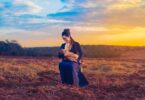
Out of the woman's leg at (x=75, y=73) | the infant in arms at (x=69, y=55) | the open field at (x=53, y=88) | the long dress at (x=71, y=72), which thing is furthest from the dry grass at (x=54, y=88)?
the infant in arms at (x=69, y=55)

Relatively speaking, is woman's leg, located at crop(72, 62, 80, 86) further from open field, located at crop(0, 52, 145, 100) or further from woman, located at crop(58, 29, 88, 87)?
open field, located at crop(0, 52, 145, 100)

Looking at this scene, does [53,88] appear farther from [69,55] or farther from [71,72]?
[69,55]

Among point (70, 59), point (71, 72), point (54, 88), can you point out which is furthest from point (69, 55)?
point (54, 88)

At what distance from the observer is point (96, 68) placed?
91.1ft

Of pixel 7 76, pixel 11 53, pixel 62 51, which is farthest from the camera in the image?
pixel 11 53

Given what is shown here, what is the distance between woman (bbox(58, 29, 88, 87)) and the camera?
17859 mm

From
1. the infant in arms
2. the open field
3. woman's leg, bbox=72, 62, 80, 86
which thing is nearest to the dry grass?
the open field

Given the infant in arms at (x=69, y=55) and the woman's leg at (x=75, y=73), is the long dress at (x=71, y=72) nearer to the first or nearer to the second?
the woman's leg at (x=75, y=73)

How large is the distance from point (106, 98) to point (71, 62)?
2302mm

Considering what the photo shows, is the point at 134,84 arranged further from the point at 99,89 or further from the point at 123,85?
the point at 99,89

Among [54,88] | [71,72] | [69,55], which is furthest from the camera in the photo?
[71,72]

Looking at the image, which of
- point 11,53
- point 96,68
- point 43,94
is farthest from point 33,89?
point 11,53

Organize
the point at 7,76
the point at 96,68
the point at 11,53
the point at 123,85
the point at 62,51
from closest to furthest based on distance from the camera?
1. the point at 62,51
2. the point at 123,85
3. the point at 7,76
4. the point at 96,68
5. the point at 11,53

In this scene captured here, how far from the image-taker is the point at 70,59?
707 inches
